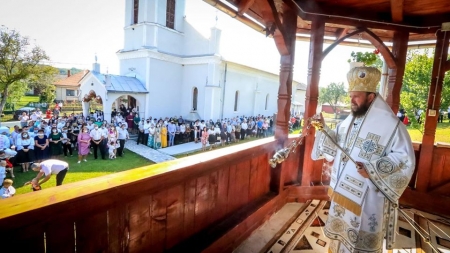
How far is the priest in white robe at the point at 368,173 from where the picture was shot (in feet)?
6.56

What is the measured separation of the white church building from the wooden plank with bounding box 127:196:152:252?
672 inches

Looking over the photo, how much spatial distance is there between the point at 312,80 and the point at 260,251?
2705 mm

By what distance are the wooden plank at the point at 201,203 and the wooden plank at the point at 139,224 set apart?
55 centimetres

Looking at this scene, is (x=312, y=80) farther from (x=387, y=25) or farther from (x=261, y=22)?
(x=387, y=25)

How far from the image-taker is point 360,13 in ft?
12.8

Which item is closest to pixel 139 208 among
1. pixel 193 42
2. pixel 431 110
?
pixel 431 110

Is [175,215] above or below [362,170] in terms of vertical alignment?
below

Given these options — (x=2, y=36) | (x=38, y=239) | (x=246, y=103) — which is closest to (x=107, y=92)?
(x=2, y=36)

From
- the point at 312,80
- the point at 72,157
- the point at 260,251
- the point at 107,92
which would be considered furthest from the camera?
the point at 107,92

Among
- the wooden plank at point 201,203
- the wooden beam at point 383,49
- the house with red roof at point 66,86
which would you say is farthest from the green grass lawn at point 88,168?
the house with red roof at point 66,86

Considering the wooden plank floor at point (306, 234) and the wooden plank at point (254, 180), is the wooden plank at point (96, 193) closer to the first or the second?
the wooden plank at point (254, 180)

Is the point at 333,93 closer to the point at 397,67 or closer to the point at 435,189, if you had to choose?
the point at 397,67

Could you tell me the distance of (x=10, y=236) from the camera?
105cm

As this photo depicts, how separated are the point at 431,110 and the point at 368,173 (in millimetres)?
3503
